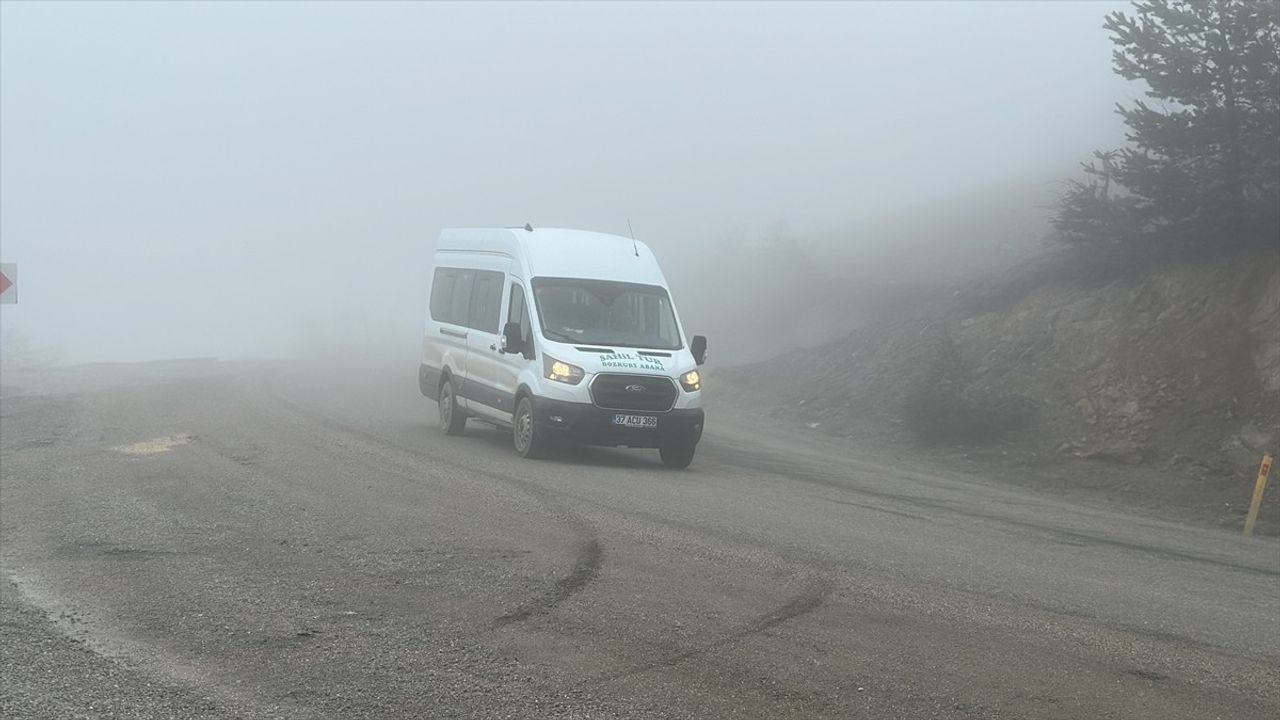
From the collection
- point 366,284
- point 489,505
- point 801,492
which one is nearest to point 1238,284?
point 801,492

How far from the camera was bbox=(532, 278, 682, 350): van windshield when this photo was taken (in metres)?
14.5

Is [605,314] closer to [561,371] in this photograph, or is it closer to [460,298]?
[561,371]

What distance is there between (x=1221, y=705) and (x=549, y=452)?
9913 millimetres

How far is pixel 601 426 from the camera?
13.8m

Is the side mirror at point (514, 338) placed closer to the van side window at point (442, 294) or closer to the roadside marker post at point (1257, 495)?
the van side window at point (442, 294)

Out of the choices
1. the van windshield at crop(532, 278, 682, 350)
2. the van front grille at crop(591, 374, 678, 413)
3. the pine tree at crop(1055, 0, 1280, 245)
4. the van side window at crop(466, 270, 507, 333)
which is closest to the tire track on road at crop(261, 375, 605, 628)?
the van front grille at crop(591, 374, 678, 413)

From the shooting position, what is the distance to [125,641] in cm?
625

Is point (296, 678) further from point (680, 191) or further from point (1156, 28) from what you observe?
point (680, 191)

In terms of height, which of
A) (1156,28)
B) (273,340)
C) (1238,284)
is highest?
(1156,28)

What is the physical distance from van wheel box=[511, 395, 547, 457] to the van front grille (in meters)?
0.78

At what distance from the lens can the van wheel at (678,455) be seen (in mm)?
14336

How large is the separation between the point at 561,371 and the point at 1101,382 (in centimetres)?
908

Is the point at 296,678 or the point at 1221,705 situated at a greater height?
the point at 1221,705

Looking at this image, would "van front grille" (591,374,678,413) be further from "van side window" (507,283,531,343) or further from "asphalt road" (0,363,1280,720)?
"van side window" (507,283,531,343)
